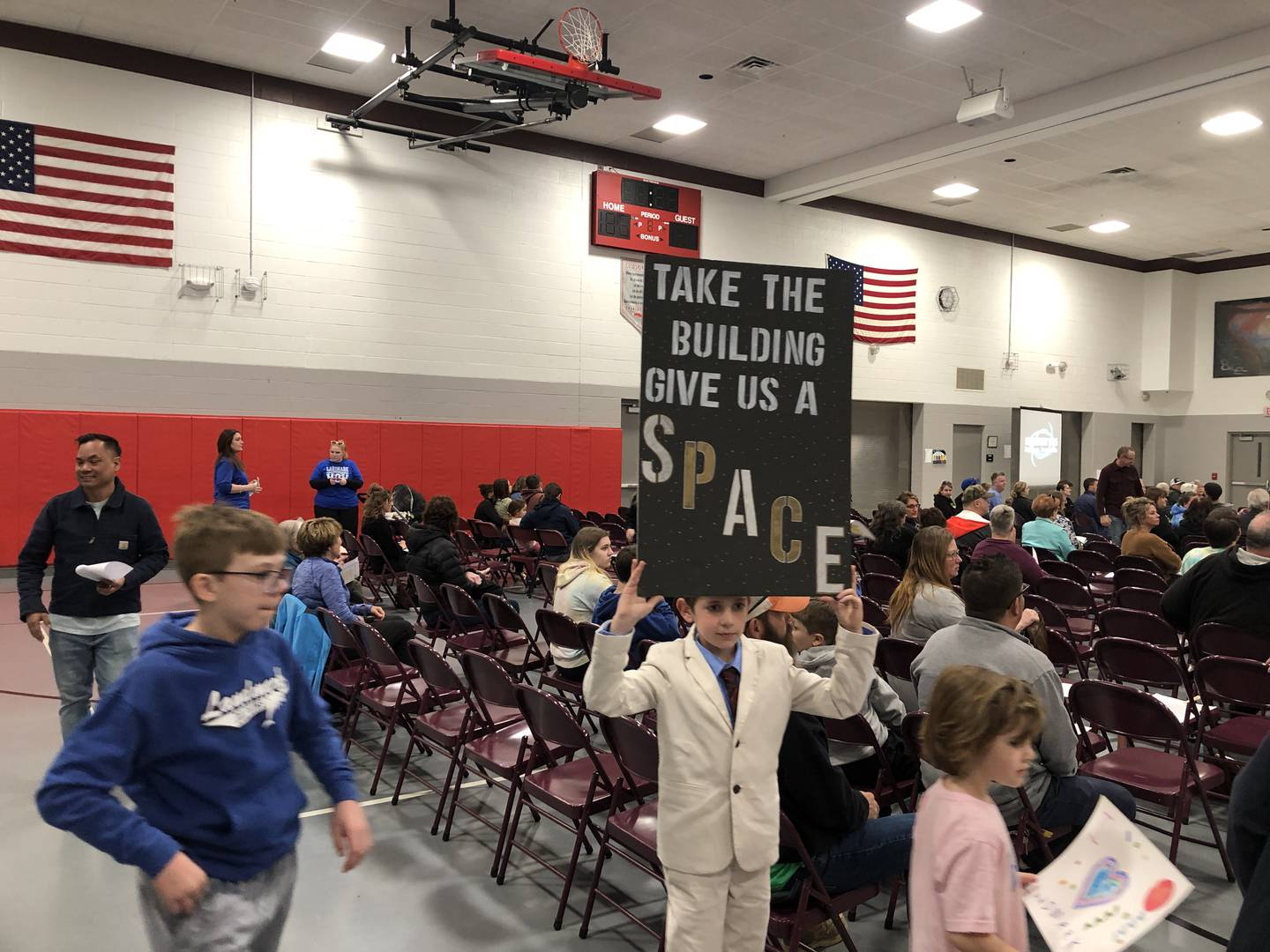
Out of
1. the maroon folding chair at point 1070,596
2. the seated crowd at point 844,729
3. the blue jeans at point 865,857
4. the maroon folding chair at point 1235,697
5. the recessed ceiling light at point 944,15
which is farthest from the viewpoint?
the recessed ceiling light at point 944,15

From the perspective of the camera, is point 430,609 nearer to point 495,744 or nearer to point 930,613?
point 495,744

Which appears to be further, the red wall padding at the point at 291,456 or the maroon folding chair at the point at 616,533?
the red wall padding at the point at 291,456

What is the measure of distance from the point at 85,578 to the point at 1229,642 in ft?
17.4

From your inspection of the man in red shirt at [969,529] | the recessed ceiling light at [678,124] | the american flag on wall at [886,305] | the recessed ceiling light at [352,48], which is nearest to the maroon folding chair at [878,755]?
Answer: the man in red shirt at [969,529]

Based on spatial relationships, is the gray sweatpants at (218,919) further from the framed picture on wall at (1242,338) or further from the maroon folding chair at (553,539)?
the framed picture on wall at (1242,338)

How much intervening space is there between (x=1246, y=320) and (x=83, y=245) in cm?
2111

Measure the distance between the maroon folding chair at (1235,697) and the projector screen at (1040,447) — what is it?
14678 millimetres

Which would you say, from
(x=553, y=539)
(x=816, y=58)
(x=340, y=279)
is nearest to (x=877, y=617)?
(x=553, y=539)

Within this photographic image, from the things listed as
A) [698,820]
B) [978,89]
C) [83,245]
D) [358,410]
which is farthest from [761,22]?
[698,820]

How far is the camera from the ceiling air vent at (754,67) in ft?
33.2

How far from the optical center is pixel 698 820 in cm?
221

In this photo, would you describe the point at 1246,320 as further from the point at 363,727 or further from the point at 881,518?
the point at 363,727

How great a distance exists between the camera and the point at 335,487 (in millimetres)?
10242

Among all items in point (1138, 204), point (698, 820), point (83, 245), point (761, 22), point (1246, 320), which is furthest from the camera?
point (1246, 320)
